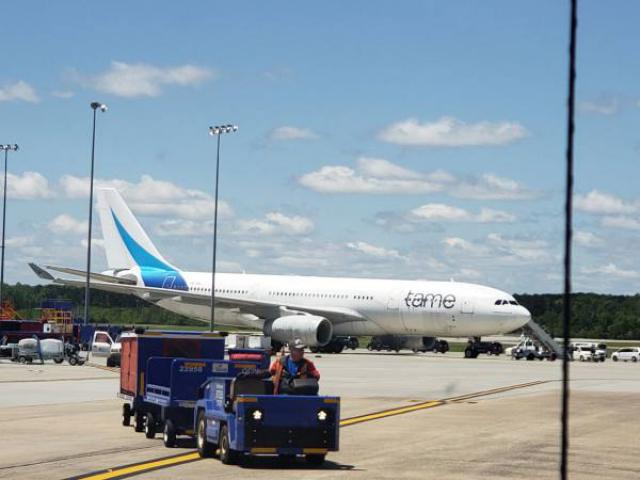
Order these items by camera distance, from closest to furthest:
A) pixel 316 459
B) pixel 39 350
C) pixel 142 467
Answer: pixel 142 467, pixel 316 459, pixel 39 350

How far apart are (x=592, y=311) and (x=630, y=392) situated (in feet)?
385

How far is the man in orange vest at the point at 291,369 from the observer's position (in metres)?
19.4

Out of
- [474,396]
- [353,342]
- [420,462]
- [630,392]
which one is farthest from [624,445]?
[353,342]

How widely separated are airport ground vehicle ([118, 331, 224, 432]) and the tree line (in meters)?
84.3

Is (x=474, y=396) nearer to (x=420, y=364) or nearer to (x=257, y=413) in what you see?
(x=257, y=413)

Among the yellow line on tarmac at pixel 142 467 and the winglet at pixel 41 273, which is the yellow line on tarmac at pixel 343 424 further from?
the winglet at pixel 41 273

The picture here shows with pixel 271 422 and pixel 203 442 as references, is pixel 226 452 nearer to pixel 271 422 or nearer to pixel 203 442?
pixel 271 422

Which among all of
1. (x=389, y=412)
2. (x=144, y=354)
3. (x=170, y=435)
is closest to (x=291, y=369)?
(x=170, y=435)

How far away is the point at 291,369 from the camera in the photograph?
64.5ft

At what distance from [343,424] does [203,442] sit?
7.27m

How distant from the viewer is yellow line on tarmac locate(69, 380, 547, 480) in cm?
1758

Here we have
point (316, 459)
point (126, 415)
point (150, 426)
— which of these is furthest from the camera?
point (126, 415)

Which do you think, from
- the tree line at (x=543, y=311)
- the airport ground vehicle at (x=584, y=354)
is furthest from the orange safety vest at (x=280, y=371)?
the tree line at (x=543, y=311)

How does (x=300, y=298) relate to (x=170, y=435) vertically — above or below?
above
